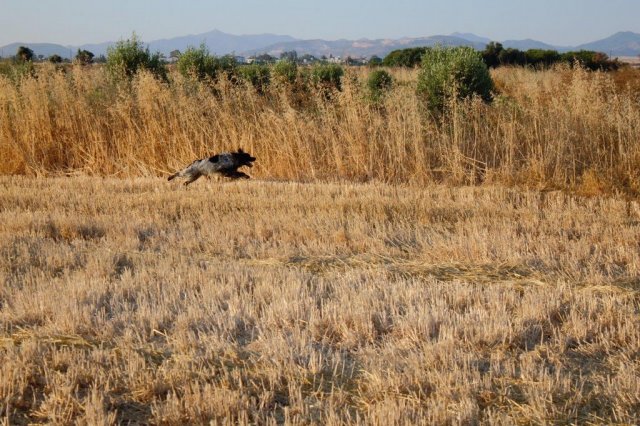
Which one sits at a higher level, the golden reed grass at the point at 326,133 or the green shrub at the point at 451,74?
the green shrub at the point at 451,74


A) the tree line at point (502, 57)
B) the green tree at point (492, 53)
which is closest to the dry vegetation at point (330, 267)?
the tree line at point (502, 57)

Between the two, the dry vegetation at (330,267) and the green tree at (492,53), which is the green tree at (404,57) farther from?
the dry vegetation at (330,267)

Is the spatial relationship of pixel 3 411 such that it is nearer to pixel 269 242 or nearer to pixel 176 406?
pixel 176 406

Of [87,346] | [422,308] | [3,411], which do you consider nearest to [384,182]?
[422,308]

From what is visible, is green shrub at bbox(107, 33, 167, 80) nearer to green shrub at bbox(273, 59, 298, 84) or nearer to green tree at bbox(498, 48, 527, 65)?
green shrub at bbox(273, 59, 298, 84)

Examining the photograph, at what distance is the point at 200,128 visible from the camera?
494 inches

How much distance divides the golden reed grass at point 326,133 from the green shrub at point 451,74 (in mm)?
1218

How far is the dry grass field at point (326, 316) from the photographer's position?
3.57 m

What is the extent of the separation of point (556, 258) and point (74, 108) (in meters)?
10.2

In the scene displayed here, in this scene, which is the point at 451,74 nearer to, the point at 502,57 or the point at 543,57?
the point at 502,57

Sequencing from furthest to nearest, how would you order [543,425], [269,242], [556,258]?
[269,242], [556,258], [543,425]

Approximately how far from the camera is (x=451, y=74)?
44.7ft

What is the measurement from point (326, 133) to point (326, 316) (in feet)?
23.4

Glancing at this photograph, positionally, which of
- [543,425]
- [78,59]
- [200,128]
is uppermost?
[78,59]
